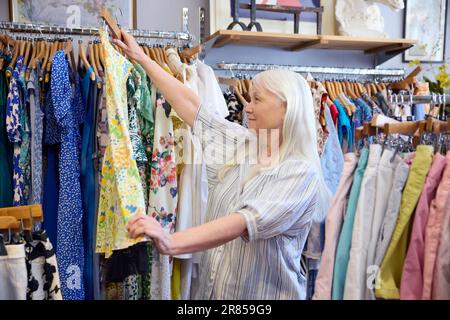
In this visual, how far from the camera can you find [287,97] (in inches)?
53.4

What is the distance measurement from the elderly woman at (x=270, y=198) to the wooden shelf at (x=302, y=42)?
975mm

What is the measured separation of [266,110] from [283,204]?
289mm

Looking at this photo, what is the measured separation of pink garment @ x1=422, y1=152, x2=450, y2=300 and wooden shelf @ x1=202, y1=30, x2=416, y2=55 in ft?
4.80

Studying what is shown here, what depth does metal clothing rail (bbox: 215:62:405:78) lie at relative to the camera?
8.17ft

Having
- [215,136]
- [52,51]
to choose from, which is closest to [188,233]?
[215,136]

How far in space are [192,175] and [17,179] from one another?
63 centimetres

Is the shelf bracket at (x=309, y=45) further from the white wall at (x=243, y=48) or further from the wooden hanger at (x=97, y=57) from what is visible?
the wooden hanger at (x=97, y=57)

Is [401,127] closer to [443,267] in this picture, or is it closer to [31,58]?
[443,267]

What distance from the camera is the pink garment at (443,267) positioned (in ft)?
3.35

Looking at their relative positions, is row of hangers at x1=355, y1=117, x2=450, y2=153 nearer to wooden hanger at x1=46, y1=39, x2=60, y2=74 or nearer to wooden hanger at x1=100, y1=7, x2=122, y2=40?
wooden hanger at x1=100, y1=7, x2=122, y2=40

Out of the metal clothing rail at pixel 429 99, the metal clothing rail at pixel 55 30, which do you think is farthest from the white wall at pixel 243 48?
the metal clothing rail at pixel 429 99
